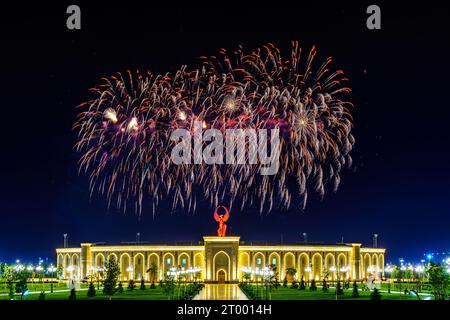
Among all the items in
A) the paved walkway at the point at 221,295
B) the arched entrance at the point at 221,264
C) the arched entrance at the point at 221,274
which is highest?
the paved walkway at the point at 221,295

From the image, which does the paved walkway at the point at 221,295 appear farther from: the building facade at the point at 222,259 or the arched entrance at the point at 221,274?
the building facade at the point at 222,259

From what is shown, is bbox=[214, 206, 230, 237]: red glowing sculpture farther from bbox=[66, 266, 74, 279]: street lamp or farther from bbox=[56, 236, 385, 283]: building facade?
bbox=[66, 266, 74, 279]: street lamp

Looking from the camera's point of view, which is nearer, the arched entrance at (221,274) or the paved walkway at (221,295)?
the paved walkway at (221,295)

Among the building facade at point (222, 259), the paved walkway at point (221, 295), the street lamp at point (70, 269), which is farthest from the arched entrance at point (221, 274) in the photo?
the paved walkway at point (221, 295)

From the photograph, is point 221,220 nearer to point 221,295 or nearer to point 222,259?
point 222,259

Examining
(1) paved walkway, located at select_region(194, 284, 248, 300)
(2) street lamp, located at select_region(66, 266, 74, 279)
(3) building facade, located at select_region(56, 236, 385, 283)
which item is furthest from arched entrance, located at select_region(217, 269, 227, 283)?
(1) paved walkway, located at select_region(194, 284, 248, 300)

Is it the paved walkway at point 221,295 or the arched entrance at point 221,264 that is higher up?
the paved walkway at point 221,295
